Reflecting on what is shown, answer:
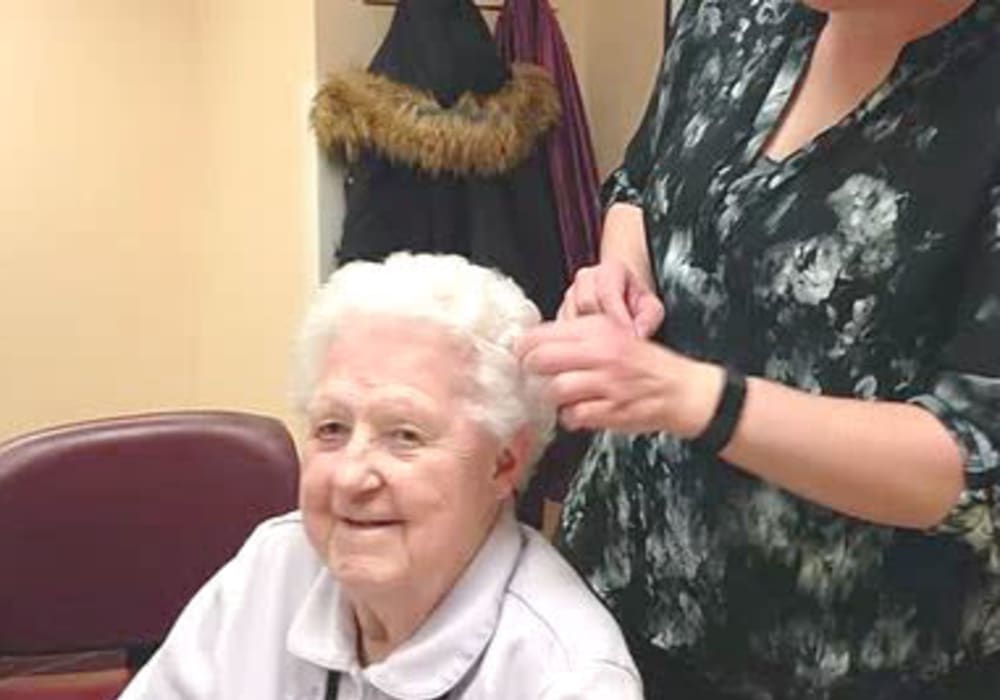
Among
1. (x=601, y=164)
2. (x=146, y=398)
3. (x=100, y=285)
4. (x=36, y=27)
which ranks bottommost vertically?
(x=146, y=398)

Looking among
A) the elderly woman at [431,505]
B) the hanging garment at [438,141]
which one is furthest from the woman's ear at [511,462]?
the hanging garment at [438,141]

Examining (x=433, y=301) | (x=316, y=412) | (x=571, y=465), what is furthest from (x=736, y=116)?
(x=571, y=465)

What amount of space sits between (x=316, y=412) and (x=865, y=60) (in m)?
0.61

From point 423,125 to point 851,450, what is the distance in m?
1.74

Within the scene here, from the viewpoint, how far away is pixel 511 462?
1.48 m

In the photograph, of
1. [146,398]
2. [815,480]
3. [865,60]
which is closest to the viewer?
[815,480]

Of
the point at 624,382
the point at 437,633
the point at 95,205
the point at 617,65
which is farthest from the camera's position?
the point at 95,205

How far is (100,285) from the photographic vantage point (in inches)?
132

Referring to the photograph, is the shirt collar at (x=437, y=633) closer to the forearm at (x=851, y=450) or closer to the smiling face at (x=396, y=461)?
the smiling face at (x=396, y=461)

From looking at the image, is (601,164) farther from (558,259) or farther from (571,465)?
(571,465)

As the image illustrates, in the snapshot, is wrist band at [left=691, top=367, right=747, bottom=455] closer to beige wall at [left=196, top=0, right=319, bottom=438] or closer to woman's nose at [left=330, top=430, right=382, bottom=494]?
woman's nose at [left=330, top=430, right=382, bottom=494]

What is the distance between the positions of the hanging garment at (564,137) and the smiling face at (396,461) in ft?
5.13

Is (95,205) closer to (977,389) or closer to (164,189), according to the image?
(164,189)

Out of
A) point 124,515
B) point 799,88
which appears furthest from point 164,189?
point 799,88
